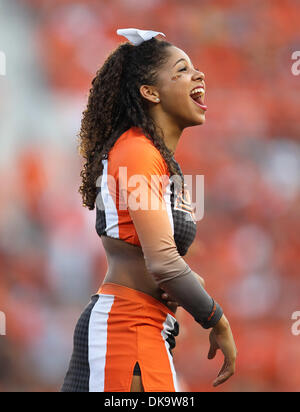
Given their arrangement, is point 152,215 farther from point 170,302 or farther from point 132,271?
point 170,302

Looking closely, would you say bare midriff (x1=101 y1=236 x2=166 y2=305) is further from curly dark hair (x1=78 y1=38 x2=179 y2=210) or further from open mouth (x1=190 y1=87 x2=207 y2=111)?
open mouth (x1=190 y1=87 x2=207 y2=111)

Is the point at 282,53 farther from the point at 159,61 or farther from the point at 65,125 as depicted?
the point at 159,61

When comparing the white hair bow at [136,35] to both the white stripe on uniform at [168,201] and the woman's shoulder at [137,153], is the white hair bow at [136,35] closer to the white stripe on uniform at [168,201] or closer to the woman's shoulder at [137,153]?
the woman's shoulder at [137,153]

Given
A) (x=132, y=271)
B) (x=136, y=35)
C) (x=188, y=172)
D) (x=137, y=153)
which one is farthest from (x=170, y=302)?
(x=188, y=172)

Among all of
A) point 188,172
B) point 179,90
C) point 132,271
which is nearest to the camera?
point 132,271

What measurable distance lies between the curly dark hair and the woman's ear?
0.02 meters

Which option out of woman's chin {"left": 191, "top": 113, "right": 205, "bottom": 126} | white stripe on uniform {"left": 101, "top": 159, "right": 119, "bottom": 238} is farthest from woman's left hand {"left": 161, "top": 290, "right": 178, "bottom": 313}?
woman's chin {"left": 191, "top": 113, "right": 205, "bottom": 126}

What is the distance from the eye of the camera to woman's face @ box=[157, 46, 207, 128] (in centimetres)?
194

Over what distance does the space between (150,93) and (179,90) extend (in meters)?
0.09

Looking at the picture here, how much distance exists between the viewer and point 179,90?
194cm

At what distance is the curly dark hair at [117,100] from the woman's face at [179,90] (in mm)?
30

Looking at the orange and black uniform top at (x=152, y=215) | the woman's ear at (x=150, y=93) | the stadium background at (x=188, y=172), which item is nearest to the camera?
the orange and black uniform top at (x=152, y=215)

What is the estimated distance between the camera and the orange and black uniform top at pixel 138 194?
1681mm

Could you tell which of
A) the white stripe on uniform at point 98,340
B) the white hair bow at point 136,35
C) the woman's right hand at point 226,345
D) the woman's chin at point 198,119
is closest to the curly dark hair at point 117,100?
the white hair bow at point 136,35
